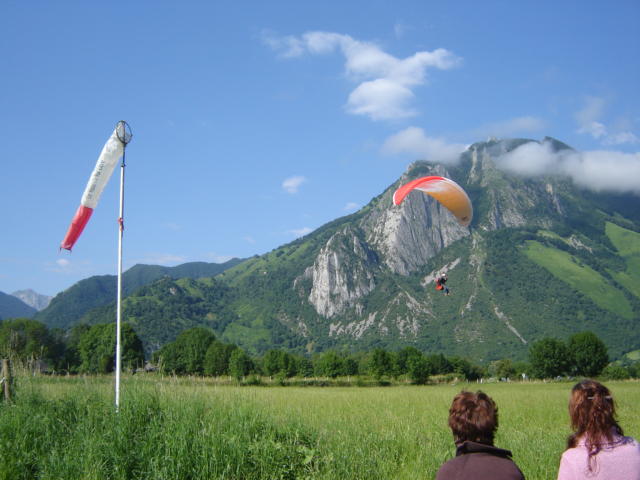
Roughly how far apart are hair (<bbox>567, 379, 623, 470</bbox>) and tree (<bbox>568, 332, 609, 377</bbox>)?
9095 cm

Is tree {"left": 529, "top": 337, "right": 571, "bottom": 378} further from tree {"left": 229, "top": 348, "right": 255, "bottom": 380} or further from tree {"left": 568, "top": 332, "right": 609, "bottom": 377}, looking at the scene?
tree {"left": 229, "top": 348, "right": 255, "bottom": 380}

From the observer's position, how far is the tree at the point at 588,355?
84.8 metres

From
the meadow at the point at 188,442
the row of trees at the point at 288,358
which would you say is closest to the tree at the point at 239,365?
the row of trees at the point at 288,358

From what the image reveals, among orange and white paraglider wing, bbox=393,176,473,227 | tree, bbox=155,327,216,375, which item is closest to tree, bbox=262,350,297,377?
tree, bbox=155,327,216,375

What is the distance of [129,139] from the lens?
1389 cm

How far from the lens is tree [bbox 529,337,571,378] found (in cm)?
8756

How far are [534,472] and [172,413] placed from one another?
7.17 m

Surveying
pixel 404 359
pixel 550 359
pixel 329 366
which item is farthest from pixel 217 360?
pixel 550 359

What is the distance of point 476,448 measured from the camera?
4426 mm

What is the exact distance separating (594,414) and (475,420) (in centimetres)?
104

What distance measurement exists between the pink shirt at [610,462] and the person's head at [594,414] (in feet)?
0.24

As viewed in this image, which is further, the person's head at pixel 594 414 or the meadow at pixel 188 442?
the meadow at pixel 188 442

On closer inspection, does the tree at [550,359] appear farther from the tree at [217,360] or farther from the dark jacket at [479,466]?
the dark jacket at [479,466]

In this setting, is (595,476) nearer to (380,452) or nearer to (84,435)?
(380,452)
